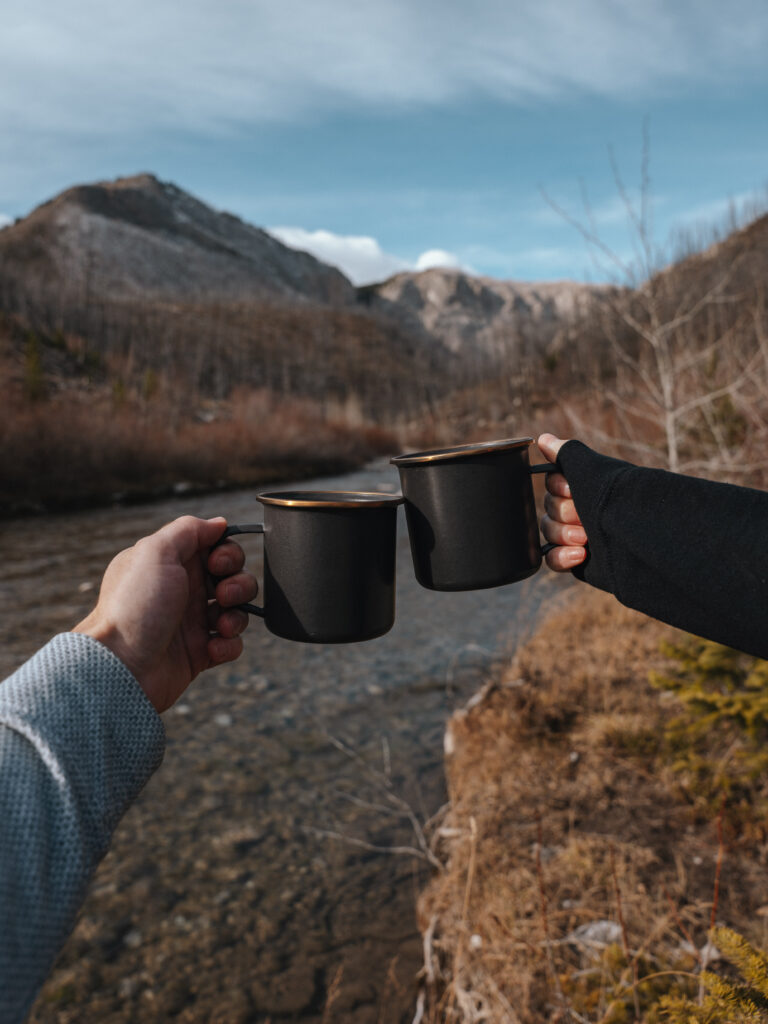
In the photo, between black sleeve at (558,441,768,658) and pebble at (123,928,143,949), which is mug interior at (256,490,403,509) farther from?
pebble at (123,928,143,949)

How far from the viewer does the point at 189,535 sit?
4.28 ft

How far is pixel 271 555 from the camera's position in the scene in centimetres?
130

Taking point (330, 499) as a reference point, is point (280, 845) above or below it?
below

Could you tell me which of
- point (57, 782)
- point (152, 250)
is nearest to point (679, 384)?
point (57, 782)

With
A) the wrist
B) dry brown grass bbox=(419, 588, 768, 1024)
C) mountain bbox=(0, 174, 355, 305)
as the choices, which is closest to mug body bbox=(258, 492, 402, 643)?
the wrist

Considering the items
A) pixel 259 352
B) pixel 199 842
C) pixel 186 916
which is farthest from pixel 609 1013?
pixel 259 352

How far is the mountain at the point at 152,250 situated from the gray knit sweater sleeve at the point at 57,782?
46.4m

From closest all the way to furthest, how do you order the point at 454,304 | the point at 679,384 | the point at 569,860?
1. the point at 569,860
2. the point at 679,384
3. the point at 454,304

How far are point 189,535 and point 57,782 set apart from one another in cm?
57

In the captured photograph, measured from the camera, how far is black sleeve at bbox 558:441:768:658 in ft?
3.19

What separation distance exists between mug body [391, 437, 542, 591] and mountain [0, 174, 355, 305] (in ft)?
151

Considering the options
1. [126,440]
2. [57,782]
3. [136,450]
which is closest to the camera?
[57,782]

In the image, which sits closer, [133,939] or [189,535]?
[189,535]

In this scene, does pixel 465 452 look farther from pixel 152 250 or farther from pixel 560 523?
pixel 152 250
